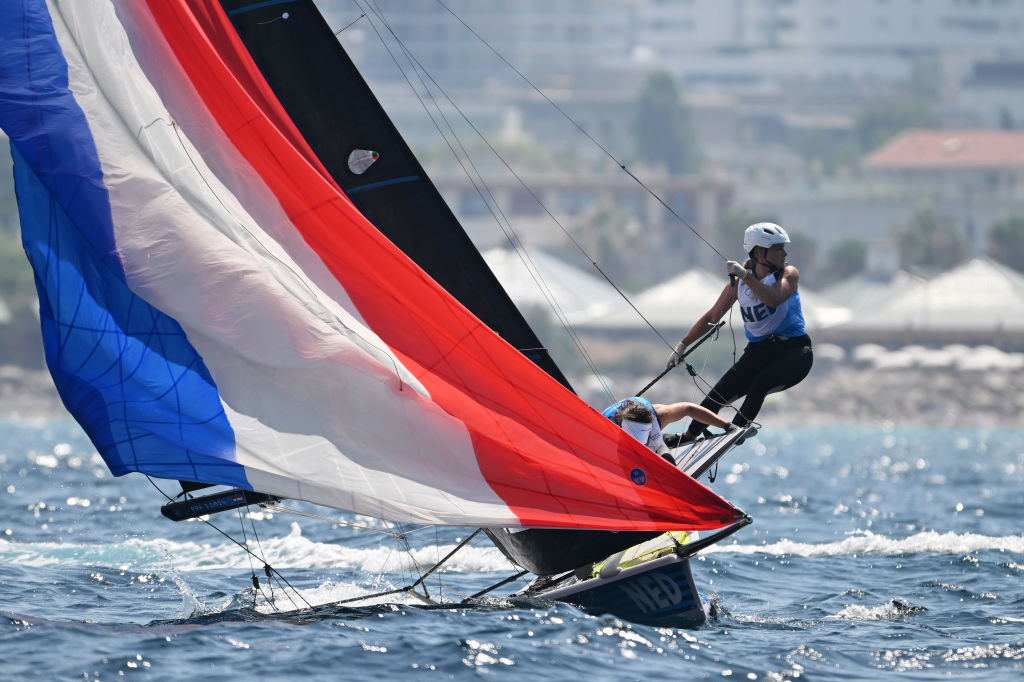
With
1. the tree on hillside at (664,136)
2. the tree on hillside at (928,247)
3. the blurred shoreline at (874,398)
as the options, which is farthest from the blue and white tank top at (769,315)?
the tree on hillside at (664,136)

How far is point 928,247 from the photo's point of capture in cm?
9925

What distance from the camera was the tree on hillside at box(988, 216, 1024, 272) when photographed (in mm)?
98500

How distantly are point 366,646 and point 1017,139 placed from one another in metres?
125

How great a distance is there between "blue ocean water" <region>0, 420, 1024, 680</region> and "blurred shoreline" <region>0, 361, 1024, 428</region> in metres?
62.8

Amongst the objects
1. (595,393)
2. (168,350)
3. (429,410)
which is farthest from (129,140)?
(595,393)

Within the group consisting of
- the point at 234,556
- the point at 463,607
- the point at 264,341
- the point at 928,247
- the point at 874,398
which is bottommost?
the point at 234,556

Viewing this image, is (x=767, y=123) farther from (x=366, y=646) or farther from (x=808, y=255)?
(x=366, y=646)

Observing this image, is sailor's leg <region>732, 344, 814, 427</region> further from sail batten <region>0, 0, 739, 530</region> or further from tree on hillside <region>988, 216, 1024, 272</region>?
tree on hillside <region>988, 216, 1024, 272</region>

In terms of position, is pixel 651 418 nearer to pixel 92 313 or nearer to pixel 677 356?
pixel 677 356

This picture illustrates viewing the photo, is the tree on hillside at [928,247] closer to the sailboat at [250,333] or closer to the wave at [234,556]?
the wave at [234,556]

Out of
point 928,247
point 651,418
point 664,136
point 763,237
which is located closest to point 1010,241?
point 928,247

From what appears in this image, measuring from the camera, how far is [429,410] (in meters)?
10.9

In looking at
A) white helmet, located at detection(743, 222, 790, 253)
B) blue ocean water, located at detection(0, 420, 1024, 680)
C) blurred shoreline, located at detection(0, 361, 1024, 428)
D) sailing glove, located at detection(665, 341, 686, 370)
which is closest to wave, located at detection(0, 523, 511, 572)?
blue ocean water, located at detection(0, 420, 1024, 680)

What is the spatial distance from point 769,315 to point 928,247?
3574 inches
